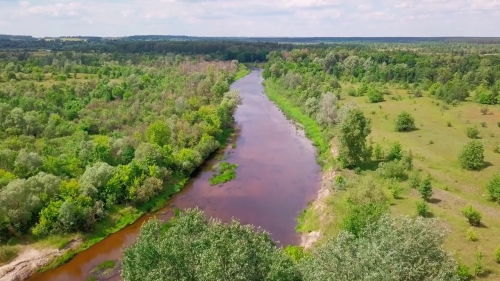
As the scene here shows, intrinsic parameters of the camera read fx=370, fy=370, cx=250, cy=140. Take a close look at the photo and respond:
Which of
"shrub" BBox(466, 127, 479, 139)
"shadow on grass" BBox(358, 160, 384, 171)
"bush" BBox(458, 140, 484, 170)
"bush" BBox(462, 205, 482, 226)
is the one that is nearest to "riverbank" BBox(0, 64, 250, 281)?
"shadow on grass" BBox(358, 160, 384, 171)

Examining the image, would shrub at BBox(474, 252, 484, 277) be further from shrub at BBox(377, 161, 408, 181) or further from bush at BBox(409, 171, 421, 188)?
shrub at BBox(377, 161, 408, 181)

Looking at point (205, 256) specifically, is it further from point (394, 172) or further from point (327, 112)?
point (327, 112)

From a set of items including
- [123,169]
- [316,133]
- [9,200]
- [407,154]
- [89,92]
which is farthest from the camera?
[89,92]

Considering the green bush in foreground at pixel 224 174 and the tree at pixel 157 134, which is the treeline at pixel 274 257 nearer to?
the green bush in foreground at pixel 224 174

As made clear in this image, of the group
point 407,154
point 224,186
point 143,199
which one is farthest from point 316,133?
point 143,199

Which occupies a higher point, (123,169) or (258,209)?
(123,169)

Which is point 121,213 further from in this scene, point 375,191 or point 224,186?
point 375,191

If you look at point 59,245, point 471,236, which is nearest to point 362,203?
point 471,236
